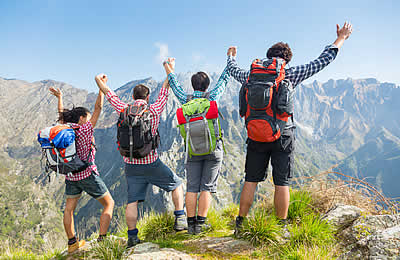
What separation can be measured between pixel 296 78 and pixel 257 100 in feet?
3.21

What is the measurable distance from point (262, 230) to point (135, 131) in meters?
2.96

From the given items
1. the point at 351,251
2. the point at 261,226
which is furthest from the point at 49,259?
the point at 351,251

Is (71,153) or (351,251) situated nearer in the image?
(351,251)

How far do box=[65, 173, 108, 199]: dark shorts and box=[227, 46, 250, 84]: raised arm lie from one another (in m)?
3.81

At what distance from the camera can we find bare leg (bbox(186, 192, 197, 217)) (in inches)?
181

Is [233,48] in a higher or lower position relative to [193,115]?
higher

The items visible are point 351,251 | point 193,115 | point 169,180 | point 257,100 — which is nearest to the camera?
point 351,251

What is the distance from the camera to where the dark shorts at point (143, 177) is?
4.50 m

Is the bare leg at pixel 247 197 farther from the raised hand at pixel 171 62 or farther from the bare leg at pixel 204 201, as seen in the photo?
the raised hand at pixel 171 62

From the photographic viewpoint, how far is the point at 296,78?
405cm

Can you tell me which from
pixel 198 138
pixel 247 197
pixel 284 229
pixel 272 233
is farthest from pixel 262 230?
pixel 198 138

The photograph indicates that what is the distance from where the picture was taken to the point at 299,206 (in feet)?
15.8

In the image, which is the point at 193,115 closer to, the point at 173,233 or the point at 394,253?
the point at 173,233

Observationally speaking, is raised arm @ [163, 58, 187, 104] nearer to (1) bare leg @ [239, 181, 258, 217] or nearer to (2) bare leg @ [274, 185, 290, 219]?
(1) bare leg @ [239, 181, 258, 217]
